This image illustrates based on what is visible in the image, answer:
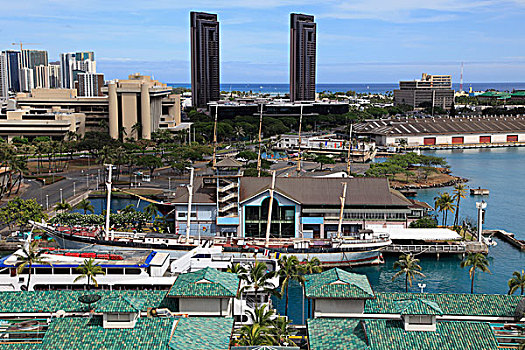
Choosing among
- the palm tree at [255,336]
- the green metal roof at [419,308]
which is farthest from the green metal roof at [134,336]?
the green metal roof at [419,308]

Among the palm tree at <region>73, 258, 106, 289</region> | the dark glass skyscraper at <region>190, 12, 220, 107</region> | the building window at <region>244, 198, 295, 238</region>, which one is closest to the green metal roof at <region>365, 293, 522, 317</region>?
the palm tree at <region>73, 258, 106, 289</region>

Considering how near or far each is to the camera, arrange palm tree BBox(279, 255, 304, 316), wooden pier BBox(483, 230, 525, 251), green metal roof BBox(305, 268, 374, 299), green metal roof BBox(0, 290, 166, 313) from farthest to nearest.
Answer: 1. wooden pier BBox(483, 230, 525, 251)
2. palm tree BBox(279, 255, 304, 316)
3. green metal roof BBox(0, 290, 166, 313)
4. green metal roof BBox(305, 268, 374, 299)

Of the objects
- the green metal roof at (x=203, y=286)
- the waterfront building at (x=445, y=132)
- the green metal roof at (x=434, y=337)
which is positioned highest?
the green metal roof at (x=203, y=286)

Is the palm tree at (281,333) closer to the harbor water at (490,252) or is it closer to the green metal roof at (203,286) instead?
the green metal roof at (203,286)

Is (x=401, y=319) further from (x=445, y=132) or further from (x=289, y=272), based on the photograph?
(x=445, y=132)

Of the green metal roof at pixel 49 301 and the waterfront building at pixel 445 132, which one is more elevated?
the green metal roof at pixel 49 301

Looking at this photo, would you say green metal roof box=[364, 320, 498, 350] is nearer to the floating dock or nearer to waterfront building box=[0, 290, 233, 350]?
waterfront building box=[0, 290, 233, 350]

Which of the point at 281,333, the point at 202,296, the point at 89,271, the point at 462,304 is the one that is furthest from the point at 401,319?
the point at 89,271

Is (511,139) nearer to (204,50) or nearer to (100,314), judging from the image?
(204,50)
